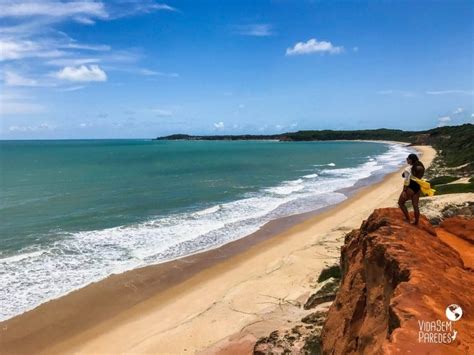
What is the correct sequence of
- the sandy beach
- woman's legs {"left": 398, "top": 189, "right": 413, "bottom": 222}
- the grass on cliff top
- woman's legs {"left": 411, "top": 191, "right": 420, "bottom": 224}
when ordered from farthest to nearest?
the grass on cliff top
the sandy beach
woman's legs {"left": 398, "top": 189, "right": 413, "bottom": 222}
woman's legs {"left": 411, "top": 191, "right": 420, "bottom": 224}

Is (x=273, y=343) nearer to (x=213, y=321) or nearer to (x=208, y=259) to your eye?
(x=213, y=321)

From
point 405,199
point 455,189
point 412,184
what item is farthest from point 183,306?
point 455,189

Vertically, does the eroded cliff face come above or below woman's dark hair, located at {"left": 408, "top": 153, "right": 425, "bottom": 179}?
below

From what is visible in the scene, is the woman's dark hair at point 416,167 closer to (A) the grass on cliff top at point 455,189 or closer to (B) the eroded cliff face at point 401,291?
(B) the eroded cliff face at point 401,291

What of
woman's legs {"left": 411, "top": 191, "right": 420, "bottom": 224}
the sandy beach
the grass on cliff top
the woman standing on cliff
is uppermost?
the woman standing on cliff

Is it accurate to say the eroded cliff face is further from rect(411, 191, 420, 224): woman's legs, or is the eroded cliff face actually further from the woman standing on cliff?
the woman standing on cliff

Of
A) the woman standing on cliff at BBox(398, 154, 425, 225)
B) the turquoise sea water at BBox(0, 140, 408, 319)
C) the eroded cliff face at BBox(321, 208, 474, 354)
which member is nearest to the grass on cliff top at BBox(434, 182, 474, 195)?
the turquoise sea water at BBox(0, 140, 408, 319)

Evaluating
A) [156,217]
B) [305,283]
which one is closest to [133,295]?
[305,283]
